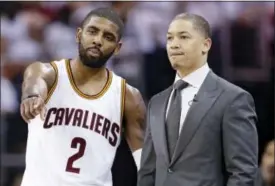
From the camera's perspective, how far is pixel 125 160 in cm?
440

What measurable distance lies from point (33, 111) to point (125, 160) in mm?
1375

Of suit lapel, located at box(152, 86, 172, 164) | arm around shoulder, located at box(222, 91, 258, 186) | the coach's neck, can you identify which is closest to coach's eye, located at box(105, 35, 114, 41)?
suit lapel, located at box(152, 86, 172, 164)

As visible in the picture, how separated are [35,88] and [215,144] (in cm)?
96

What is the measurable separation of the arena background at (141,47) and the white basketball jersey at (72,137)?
228cm

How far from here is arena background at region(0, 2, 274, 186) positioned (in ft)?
19.8

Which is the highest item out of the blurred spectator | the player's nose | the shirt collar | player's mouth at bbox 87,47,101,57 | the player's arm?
the player's nose

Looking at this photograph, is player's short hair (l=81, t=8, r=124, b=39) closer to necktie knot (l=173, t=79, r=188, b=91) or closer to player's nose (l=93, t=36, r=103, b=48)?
player's nose (l=93, t=36, r=103, b=48)

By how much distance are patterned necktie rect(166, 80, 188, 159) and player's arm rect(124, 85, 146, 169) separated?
0.66 meters

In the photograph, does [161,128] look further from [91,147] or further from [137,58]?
[137,58]

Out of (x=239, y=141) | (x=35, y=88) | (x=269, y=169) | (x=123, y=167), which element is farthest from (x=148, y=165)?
(x=269, y=169)

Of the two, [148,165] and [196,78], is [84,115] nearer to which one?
[148,165]

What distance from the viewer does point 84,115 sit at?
367 centimetres

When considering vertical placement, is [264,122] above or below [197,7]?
below

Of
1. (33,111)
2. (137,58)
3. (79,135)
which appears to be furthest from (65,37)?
(33,111)
